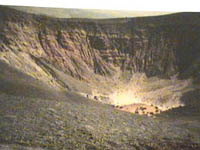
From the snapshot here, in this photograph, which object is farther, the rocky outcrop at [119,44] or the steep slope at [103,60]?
the rocky outcrop at [119,44]

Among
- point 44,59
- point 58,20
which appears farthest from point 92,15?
point 44,59

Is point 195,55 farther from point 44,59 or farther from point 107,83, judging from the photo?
point 44,59

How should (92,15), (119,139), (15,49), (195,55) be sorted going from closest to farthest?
(119,139) < (15,49) < (195,55) < (92,15)

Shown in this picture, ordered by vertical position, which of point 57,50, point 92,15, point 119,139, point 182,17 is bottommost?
point 119,139

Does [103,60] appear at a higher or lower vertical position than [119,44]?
lower

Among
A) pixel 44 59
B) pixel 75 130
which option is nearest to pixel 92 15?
→ pixel 44 59

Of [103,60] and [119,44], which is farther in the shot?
[119,44]

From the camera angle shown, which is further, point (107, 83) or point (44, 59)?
point (107, 83)

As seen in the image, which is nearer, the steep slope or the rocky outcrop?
the steep slope

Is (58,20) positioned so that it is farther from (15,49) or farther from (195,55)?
(195,55)

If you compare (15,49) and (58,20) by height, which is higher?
(58,20)

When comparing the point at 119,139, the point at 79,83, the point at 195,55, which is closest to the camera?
the point at 119,139
